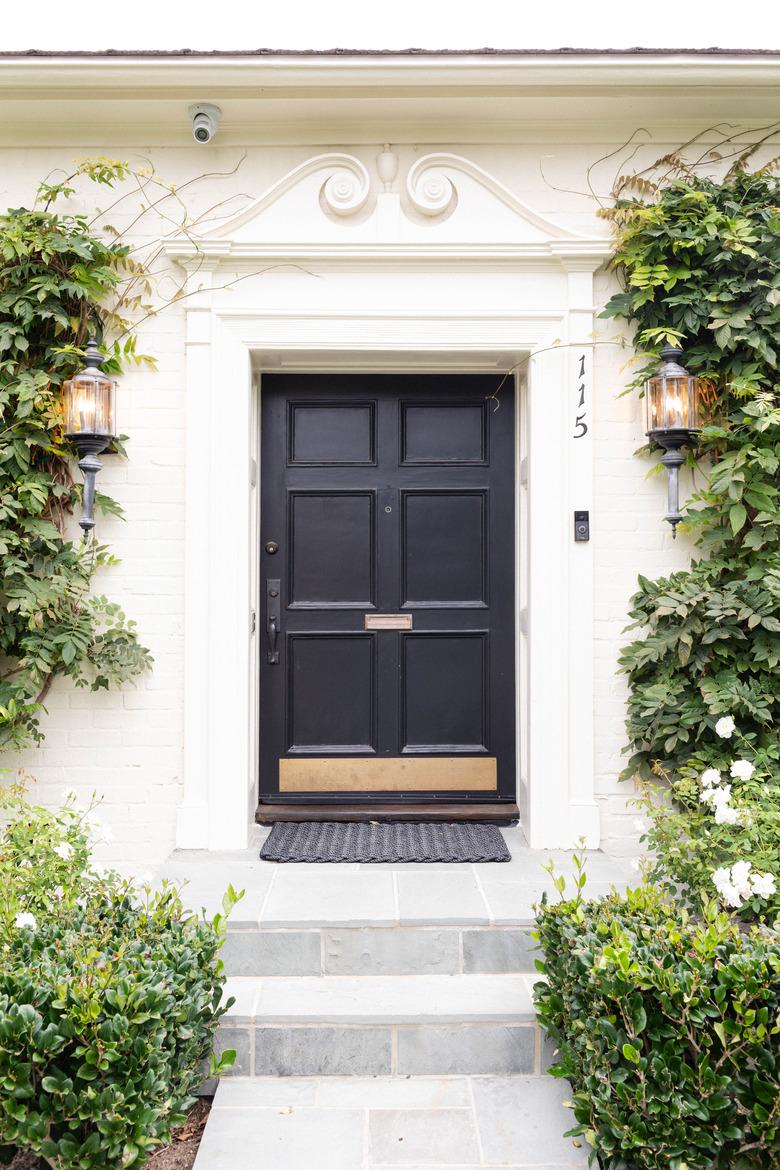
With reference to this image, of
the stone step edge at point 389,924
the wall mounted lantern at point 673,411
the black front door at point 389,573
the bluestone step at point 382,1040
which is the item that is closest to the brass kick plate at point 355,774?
the black front door at point 389,573

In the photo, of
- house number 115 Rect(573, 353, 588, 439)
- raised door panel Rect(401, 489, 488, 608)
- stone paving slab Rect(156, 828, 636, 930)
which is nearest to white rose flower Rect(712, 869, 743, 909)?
stone paving slab Rect(156, 828, 636, 930)

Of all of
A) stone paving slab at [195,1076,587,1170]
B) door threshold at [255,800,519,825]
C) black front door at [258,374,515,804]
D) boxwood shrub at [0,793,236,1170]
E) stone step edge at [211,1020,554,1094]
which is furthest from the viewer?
black front door at [258,374,515,804]

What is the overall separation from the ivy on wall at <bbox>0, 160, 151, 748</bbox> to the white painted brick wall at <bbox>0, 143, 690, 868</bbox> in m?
0.11

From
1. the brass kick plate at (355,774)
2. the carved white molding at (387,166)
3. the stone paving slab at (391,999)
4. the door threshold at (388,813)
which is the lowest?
the stone paving slab at (391,999)

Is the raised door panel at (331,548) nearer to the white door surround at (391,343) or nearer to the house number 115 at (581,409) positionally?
the white door surround at (391,343)

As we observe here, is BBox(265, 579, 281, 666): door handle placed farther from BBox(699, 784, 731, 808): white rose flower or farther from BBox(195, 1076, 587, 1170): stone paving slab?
BBox(699, 784, 731, 808): white rose flower

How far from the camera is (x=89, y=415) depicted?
10.6ft

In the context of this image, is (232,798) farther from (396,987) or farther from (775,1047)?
(775,1047)

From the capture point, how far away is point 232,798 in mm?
3424

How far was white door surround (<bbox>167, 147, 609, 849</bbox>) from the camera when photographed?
3.43 metres

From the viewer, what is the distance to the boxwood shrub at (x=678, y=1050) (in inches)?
72.5

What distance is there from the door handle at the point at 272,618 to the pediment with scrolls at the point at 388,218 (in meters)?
1.46

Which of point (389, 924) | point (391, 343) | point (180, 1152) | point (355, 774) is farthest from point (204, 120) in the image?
point (180, 1152)

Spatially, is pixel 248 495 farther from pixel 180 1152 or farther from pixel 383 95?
pixel 180 1152
